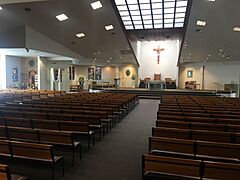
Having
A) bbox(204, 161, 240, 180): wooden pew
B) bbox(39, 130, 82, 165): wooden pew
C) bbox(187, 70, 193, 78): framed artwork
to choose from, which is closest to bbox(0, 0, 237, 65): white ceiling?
bbox(187, 70, 193, 78): framed artwork

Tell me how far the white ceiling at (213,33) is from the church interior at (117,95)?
59mm

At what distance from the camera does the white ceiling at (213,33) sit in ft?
31.1

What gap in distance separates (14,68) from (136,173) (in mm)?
17900

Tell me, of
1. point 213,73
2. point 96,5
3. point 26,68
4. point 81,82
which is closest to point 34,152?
point 96,5

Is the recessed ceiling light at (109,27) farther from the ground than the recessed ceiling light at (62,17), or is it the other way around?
the recessed ceiling light at (109,27)

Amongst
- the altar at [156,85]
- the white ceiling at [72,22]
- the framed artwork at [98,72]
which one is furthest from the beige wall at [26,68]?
the altar at [156,85]

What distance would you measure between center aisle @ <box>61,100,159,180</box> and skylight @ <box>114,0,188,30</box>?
9356mm

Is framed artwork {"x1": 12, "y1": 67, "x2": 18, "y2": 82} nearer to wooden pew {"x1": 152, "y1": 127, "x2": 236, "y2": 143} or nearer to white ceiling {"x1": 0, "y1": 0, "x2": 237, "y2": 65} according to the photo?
white ceiling {"x1": 0, "y1": 0, "x2": 237, "y2": 65}

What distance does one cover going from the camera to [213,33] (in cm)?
1268

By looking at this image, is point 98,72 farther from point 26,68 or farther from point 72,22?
point 72,22

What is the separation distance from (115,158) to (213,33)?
11692 mm

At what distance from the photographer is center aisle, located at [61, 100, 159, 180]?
9.77 feet

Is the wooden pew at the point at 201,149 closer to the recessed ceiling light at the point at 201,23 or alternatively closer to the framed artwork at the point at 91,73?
the recessed ceiling light at the point at 201,23

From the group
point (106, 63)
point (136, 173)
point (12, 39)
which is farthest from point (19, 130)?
point (106, 63)
